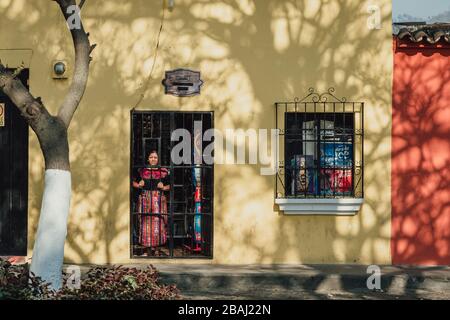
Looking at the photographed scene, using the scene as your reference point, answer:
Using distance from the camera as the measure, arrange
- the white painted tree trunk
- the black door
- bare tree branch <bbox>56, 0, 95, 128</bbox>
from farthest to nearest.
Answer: the black door → bare tree branch <bbox>56, 0, 95, 128</bbox> → the white painted tree trunk

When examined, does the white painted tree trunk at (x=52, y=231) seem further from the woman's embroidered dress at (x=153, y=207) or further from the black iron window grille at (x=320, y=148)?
the black iron window grille at (x=320, y=148)

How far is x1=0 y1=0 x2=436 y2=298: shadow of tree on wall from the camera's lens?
12742 mm

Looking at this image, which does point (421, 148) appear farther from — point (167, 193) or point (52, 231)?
point (52, 231)

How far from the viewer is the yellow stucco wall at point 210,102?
12.7m

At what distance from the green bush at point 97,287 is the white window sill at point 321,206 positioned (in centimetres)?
396

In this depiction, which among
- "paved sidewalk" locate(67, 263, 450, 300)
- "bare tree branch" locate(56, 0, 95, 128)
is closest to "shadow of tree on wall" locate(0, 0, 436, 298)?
"paved sidewalk" locate(67, 263, 450, 300)

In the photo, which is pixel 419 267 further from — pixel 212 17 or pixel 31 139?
pixel 31 139

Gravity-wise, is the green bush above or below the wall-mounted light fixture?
below

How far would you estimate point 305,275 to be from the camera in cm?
1173

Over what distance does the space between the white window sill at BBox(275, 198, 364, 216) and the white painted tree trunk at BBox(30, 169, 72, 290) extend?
14.5 ft

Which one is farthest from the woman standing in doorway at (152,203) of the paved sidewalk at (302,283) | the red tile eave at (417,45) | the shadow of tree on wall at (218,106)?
the red tile eave at (417,45)

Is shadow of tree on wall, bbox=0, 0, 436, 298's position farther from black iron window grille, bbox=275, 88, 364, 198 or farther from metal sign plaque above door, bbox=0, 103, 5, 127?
metal sign plaque above door, bbox=0, 103, 5, 127

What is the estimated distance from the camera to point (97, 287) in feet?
27.8
